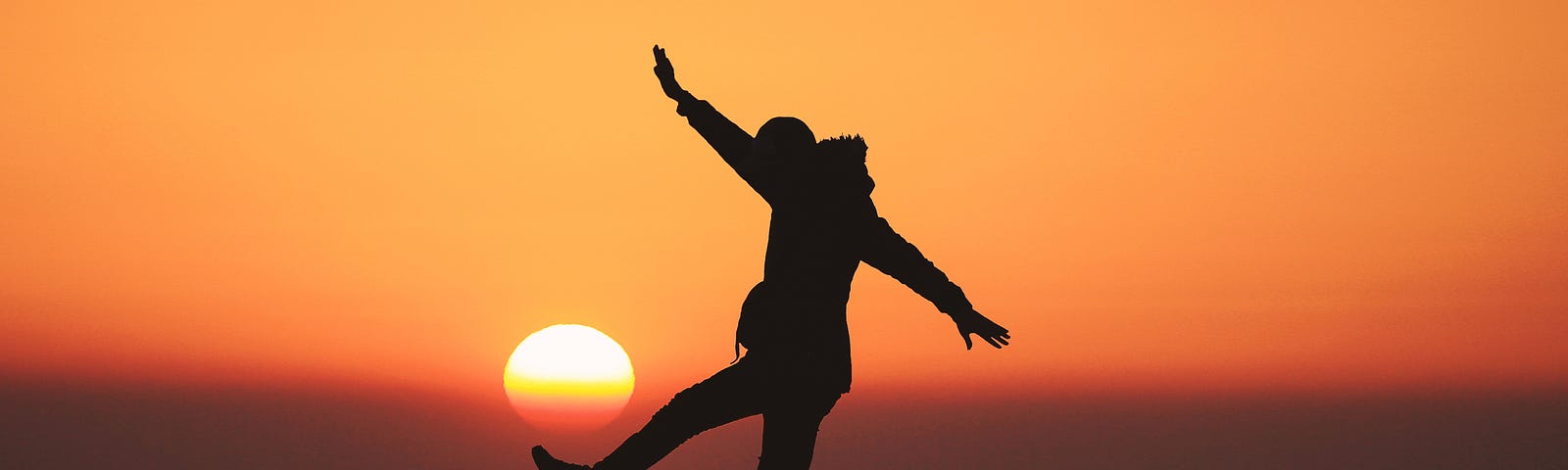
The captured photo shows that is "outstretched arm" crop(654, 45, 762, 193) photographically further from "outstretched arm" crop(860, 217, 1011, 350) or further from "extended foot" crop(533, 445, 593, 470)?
"extended foot" crop(533, 445, 593, 470)

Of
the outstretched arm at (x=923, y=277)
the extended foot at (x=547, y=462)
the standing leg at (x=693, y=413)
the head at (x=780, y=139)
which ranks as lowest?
the extended foot at (x=547, y=462)

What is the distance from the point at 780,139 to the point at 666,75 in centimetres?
81

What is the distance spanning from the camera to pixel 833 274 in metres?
10.4

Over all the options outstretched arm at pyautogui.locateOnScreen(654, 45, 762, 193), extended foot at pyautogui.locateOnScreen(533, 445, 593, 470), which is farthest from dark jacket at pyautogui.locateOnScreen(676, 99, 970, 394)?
extended foot at pyautogui.locateOnScreen(533, 445, 593, 470)

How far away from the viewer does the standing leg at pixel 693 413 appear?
10453 millimetres

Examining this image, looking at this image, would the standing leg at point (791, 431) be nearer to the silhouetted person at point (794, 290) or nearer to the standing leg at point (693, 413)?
the silhouetted person at point (794, 290)

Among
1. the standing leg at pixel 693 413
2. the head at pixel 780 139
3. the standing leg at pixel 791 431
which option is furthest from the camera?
the standing leg at pixel 791 431

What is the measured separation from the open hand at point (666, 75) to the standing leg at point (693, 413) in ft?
5.13

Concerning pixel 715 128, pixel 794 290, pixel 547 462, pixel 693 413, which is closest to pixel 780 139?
pixel 715 128

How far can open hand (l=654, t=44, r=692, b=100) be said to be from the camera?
33.9 ft

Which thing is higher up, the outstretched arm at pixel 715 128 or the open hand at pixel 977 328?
the outstretched arm at pixel 715 128

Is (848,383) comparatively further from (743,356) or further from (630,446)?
(630,446)

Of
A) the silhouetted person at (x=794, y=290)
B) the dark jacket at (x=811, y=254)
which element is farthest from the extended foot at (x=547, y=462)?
the dark jacket at (x=811, y=254)

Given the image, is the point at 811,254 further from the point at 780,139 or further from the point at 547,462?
the point at 547,462
